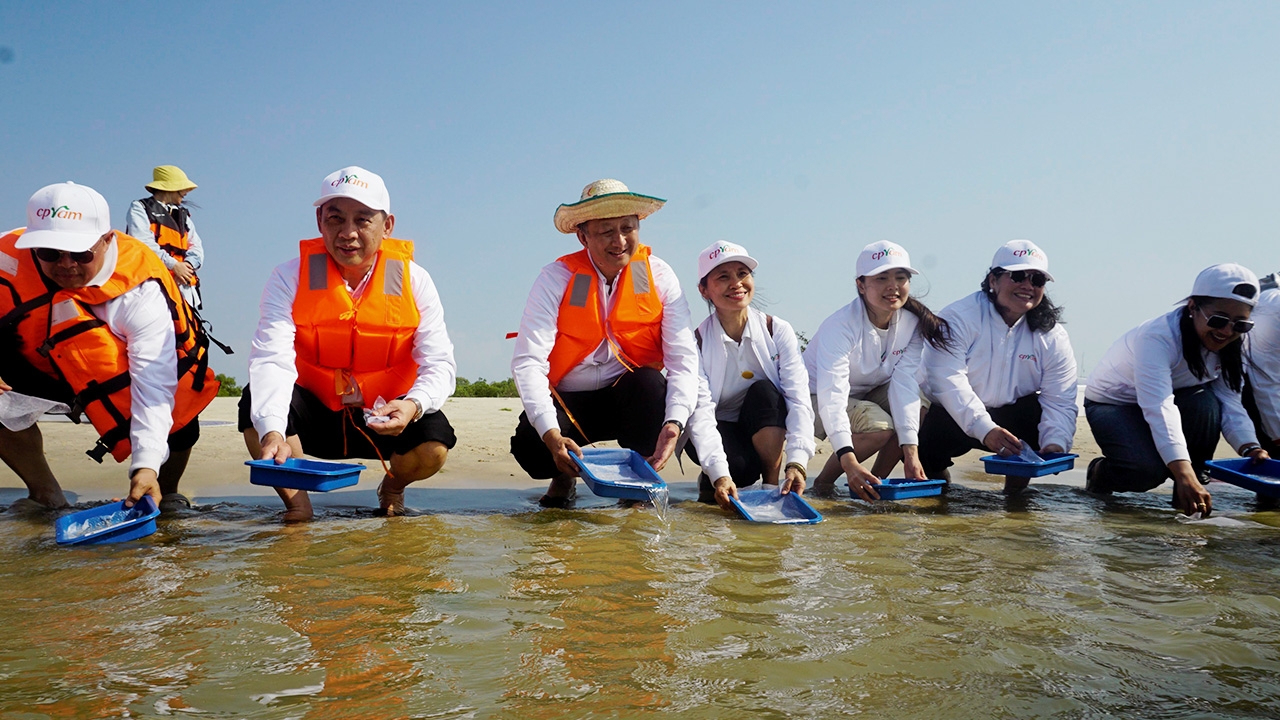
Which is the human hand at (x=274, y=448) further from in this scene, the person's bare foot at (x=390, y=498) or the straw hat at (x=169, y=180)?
the straw hat at (x=169, y=180)

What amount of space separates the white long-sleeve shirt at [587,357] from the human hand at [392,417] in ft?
2.01

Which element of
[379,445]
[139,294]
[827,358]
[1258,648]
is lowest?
[1258,648]

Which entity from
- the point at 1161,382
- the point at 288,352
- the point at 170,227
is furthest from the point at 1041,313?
the point at 170,227

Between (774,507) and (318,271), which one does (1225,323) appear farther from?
(318,271)

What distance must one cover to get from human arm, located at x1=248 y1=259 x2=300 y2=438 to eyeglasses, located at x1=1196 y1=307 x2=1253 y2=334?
480 cm

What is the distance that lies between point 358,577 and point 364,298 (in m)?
1.61

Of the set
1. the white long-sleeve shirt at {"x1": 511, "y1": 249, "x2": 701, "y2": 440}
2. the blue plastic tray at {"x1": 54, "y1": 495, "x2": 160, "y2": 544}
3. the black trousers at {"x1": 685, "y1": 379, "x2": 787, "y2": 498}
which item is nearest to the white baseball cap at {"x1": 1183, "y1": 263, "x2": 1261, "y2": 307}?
the black trousers at {"x1": 685, "y1": 379, "x2": 787, "y2": 498}

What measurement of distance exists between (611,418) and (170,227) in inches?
177

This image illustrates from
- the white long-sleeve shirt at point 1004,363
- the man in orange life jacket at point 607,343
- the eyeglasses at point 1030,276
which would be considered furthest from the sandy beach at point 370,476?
the eyeglasses at point 1030,276

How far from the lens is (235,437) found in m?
6.45

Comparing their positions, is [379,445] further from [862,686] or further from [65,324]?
[862,686]

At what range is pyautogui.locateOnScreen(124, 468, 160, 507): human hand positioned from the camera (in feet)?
11.2

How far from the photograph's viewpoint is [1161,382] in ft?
15.3

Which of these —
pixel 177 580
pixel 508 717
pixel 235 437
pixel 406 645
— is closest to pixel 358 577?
pixel 177 580
